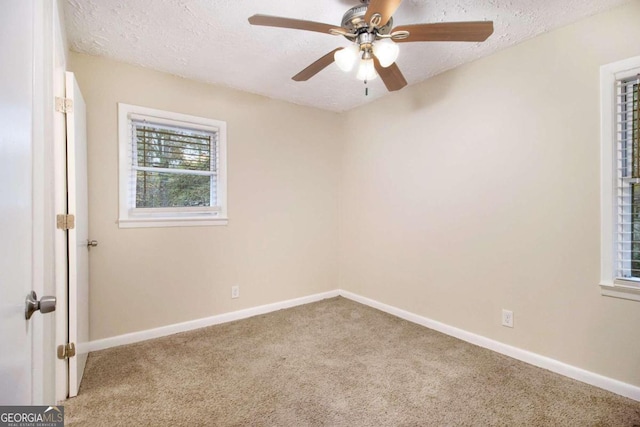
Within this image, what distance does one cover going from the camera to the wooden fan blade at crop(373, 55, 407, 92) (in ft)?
6.78

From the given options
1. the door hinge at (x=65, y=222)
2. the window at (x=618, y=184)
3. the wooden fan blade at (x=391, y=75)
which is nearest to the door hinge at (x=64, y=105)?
the door hinge at (x=65, y=222)

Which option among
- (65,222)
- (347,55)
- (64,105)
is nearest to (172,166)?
(64,105)

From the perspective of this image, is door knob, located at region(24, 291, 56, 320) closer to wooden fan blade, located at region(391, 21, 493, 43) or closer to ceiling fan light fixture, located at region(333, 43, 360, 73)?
ceiling fan light fixture, located at region(333, 43, 360, 73)

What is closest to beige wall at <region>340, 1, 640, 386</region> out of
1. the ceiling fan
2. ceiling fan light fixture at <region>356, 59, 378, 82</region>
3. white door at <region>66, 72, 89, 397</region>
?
the ceiling fan

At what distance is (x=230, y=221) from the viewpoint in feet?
10.5

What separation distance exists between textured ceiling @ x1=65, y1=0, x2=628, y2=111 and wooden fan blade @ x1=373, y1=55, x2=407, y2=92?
0.32m

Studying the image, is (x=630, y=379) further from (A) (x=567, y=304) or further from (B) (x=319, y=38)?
(B) (x=319, y=38)

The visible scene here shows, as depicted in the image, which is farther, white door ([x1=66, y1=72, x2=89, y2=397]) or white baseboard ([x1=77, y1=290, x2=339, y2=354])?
white baseboard ([x1=77, y1=290, x2=339, y2=354])

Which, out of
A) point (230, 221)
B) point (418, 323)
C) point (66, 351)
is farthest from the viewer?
point (230, 221)

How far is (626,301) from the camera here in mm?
1901

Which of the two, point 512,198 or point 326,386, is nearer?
point 326,386

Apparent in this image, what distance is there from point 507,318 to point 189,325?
2800 mm

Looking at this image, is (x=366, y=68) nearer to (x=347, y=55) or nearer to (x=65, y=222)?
(x=347, y=55)

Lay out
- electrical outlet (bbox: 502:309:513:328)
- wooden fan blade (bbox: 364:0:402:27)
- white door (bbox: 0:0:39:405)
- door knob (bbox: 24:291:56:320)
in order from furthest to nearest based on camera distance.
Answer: electrical outlet (bbox: 502:309:513:328), wooden fan blade (bbox: 364:0:402:27), door knob (bbox: 24:291:56:320), white door (bbox: 0:0:39:405)
